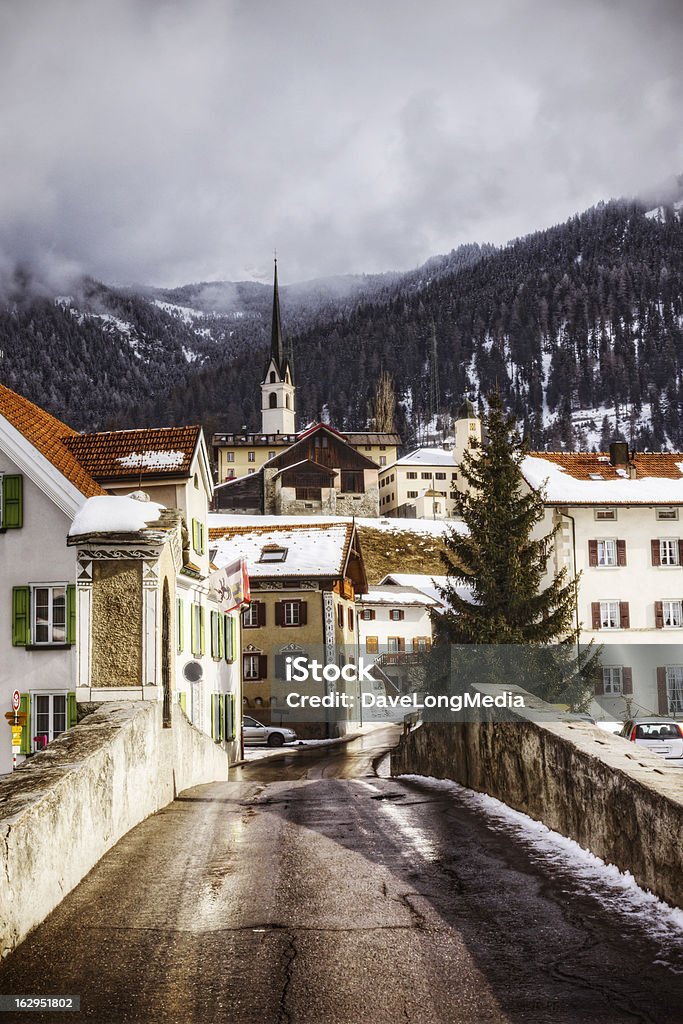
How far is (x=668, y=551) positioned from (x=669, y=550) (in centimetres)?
7

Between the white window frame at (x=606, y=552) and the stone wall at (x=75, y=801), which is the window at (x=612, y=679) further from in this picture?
the stone wall at (x=75, y=801)

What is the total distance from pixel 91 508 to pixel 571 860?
244 inches

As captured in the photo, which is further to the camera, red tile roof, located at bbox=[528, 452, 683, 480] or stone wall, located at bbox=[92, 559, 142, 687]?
red tile roof, located at bbox=[528, 452, 683, 480]

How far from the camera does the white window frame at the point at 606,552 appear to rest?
51.0m

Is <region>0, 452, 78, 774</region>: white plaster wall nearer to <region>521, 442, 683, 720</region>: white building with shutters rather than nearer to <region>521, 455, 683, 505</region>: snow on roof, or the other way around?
<region>521, 442, 683, 720</region>: white building with shutters

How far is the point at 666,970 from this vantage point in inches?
214

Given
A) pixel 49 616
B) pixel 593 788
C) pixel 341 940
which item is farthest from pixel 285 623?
pixel 341 940

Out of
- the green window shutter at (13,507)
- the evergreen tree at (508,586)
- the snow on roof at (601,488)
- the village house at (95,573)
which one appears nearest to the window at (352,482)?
the snow on roof at (601,488)

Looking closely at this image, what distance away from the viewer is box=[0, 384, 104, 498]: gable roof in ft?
84.7

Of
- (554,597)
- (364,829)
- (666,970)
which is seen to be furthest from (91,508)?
(554,597)

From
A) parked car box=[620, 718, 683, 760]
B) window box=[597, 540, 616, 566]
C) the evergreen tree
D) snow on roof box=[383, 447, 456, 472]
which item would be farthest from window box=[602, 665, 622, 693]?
snow on roof box=[383, 447, 456, 472]

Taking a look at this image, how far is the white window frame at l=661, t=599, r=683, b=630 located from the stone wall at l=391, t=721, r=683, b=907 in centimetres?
4006

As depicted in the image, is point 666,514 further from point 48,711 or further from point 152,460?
point 48,711

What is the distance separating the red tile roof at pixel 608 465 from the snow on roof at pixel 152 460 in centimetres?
2653
